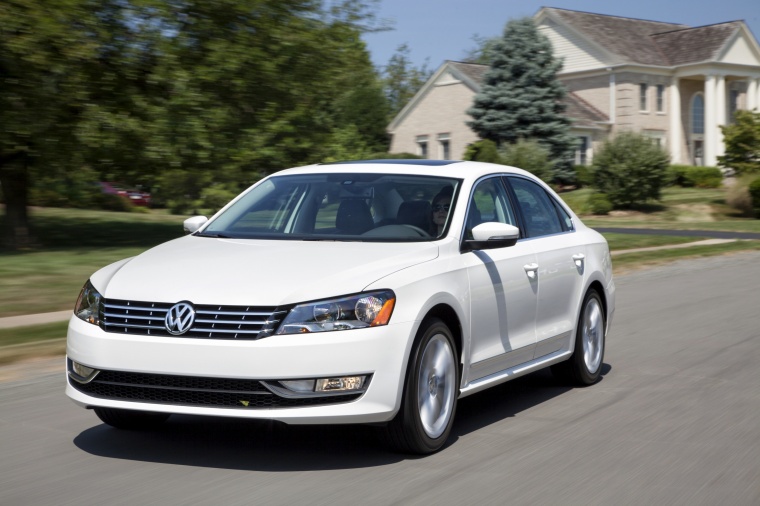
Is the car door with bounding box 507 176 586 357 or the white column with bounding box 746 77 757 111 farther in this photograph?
the white column with bounding box 746 77 757 111

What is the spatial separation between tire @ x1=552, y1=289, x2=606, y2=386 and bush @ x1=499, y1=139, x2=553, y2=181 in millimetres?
34971

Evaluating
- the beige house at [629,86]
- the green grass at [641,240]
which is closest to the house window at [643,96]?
the beige house at [629,86]

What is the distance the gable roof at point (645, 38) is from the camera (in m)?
56.1

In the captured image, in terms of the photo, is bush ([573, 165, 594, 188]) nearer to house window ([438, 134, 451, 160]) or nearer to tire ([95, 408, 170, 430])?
house window ([438, 134, 451, 160])

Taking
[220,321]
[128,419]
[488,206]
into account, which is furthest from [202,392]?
[488,206]

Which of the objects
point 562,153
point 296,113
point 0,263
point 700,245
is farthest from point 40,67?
point 562,153

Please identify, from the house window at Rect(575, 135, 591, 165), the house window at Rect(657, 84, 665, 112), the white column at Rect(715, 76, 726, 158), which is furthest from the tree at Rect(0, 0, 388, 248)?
the white column at Rect(715, 76, 726, 158)

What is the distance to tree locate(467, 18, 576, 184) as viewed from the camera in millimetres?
49344

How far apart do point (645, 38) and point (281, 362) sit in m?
57.1

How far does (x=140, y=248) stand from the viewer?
2138 cm

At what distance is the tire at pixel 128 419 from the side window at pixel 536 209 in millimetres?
2816

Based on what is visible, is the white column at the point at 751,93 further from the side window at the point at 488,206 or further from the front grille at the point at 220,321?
the front grille at the point at 220,321

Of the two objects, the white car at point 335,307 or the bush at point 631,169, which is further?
the bush at point 631,169

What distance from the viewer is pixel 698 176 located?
50.9 metres
